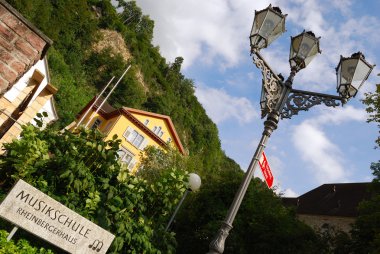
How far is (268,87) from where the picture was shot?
6559 millimetres

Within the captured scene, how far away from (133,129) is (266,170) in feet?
120

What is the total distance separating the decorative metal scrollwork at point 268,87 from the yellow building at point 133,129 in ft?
108

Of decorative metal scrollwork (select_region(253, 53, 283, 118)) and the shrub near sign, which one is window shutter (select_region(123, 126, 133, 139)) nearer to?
the shrub near sign

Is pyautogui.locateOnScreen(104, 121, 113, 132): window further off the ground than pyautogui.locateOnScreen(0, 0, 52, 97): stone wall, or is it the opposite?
pyautogui.locateOnScreen(104, 121, 113, 132): window

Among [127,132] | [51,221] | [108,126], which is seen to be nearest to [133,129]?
[127,132]

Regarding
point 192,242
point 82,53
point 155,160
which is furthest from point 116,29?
point 192,242

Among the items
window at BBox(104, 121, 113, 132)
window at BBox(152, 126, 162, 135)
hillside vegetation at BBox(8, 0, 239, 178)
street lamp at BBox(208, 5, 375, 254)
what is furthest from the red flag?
window at BBox(152, 126, 162, 135)

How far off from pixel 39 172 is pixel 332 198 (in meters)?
33.3

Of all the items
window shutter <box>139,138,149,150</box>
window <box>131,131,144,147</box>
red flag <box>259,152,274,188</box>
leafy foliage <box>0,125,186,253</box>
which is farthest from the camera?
window shutter <box>139,138,149,150</box>

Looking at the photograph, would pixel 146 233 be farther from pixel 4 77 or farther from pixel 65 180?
pixel 4 77

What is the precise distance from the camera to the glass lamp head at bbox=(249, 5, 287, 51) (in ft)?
21.4

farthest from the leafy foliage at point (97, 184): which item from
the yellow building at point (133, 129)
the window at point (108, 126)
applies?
the window at point (108, 126)

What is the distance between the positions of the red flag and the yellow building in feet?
110

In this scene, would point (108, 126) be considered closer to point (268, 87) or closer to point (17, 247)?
point (17, 247)
